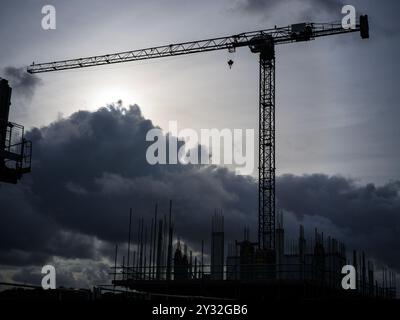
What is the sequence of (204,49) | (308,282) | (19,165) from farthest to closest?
(204,49)
(308,282)
(19,165)

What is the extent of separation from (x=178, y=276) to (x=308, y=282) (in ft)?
48.1

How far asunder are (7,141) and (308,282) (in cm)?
2062

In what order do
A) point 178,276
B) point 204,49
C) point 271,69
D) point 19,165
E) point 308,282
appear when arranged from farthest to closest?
point 204,49, point 271,69, point 178,276, point 308,282, point 19,165

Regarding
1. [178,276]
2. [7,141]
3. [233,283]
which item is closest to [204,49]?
[178,276]

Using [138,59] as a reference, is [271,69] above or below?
below
